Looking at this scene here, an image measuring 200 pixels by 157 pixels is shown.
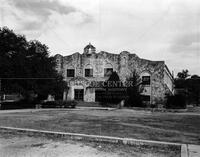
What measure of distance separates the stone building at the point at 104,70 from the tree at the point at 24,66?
31.7 ft

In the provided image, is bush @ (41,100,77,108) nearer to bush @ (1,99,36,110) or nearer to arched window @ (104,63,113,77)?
bush @ (1,99,36,110)

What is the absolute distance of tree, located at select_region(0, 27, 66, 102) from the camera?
26.1 m

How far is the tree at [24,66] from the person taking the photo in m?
26.1

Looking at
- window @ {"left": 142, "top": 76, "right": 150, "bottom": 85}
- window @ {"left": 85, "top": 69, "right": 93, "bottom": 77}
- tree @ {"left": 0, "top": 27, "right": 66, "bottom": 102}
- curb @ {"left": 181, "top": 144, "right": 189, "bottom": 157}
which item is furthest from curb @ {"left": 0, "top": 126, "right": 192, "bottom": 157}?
window @ {"left": 85, "top": 69, "right": 93, "bottom": 77}

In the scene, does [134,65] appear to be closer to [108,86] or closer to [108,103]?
[108,86]

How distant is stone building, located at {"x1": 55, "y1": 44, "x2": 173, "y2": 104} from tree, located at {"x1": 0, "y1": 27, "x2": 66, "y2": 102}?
9673 mm

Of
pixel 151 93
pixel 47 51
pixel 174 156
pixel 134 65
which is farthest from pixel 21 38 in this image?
pixel 174 156

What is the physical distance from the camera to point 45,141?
26.0 ft

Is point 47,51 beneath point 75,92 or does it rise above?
above

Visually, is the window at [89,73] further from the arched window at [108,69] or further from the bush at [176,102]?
the bush at [176,102]

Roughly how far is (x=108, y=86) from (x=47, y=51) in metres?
12.0

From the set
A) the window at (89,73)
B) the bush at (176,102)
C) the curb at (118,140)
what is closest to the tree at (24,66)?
the window at (89,73)

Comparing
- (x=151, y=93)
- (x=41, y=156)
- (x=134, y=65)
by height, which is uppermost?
(x=134, y=65)

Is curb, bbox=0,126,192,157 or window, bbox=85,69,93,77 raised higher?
window, bbox=85,69,93,77
